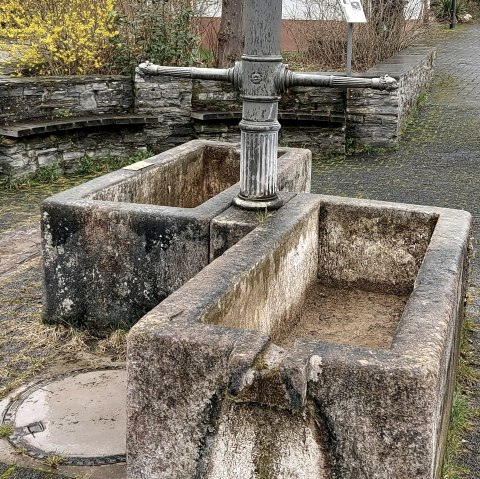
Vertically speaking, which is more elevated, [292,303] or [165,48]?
[165,48]

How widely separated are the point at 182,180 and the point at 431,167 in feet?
14.6

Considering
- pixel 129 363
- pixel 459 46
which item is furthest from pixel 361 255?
pixel 459 46

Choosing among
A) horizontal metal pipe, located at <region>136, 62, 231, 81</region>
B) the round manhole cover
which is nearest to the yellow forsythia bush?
horizontal metal pipe, located at <region>136, 62, 231, 81</region>

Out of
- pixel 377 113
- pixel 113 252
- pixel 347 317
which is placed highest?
pixel 377 113

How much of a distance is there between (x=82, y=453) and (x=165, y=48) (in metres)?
7.02

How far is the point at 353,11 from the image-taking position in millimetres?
9422

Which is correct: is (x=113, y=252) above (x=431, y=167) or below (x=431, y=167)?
above

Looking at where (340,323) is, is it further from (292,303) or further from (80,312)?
(80,312)

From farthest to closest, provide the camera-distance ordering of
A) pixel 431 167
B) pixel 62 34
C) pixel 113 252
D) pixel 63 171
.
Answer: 1. pixel 62 34
2. pixel 431 167
3. pixel 63 171
4. pixel 113 252

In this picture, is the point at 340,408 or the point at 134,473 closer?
the point at 340,408

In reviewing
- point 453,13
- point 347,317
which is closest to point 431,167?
point 347,317

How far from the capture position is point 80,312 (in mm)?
4180

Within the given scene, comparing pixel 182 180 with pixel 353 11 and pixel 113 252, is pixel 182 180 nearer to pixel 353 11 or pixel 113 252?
pixel 113 252

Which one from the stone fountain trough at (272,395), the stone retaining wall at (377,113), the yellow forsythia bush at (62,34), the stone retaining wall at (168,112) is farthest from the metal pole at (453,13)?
the stone fountain trough at (272,395)
